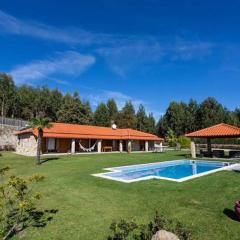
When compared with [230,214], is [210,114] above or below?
above

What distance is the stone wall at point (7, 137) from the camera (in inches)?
1430

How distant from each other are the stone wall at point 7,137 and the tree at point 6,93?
24003 millimetres

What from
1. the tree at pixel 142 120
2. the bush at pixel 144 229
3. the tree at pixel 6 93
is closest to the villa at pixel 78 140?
the bush at pixel 144 229

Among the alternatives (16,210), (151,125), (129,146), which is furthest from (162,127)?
(16,210)

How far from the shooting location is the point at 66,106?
194 ft

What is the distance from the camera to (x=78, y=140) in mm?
35625

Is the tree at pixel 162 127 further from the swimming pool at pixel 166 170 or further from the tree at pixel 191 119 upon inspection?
the swimming pool at pixel 166 170

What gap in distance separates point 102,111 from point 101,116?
1.70m

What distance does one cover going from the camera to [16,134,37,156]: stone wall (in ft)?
96.3

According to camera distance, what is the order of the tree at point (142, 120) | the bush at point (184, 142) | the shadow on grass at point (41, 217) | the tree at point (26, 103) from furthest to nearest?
the tree at point (142, 120) < the tree at point (26, 103) < the bush at point (184, 142) < the shadow on grass at point (41, 217)

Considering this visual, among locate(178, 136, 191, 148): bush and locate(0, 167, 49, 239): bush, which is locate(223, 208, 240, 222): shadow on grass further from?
locate(178, 136, 191, 148): bush

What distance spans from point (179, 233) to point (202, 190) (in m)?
5.87

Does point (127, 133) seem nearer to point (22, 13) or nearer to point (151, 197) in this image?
point (22, 13)

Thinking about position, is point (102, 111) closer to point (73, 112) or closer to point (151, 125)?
point (73, 112)
